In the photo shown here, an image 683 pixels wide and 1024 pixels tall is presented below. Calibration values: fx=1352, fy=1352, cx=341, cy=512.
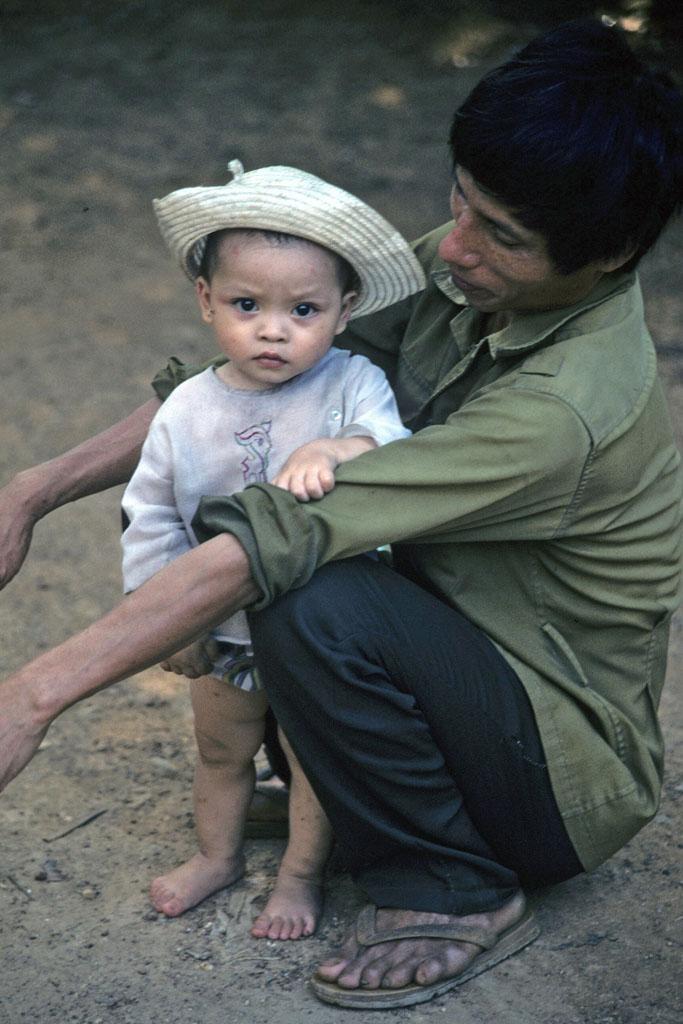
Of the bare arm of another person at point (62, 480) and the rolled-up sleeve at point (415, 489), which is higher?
the rolled-up sleeve at point (415, 489)

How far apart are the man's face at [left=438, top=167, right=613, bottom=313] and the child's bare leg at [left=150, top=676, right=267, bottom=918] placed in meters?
0.84

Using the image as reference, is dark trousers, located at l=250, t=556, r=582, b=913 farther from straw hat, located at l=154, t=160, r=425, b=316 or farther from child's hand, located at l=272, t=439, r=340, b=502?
straw hat, located at l=154, t=160, r=425, b=316

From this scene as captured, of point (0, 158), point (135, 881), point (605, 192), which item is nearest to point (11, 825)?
point (135, 881)

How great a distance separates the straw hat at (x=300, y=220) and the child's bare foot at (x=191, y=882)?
1.14 metres

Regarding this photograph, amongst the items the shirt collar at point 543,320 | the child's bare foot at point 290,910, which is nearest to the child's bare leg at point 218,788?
the child's bare foot at point 290,910

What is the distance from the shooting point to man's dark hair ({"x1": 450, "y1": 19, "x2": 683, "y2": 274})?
2.08m

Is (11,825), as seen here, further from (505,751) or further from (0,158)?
(0,158)

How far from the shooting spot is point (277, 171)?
233 cm

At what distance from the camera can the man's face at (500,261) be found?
2.17m

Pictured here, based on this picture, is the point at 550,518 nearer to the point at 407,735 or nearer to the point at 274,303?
the point at 407,735

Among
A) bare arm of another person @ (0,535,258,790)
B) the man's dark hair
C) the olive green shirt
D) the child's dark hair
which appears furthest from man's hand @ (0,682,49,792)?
the man's dark hair

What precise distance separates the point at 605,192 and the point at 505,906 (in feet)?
4.07

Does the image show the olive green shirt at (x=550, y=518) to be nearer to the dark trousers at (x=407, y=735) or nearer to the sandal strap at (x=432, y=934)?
the dark trousers at (x=407, y=735)

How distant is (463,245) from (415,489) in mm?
444
